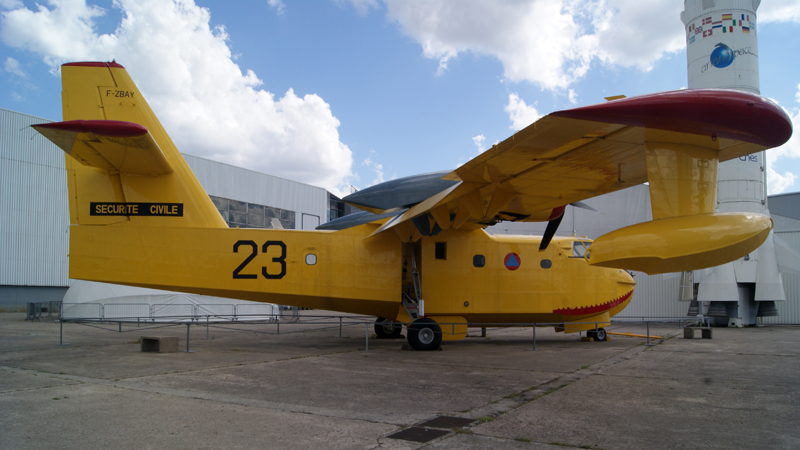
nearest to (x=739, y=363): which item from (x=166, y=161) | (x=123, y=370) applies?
(x=123, y=370)

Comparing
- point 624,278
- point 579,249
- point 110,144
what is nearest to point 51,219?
point 110,144

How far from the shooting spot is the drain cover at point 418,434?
4.83 m

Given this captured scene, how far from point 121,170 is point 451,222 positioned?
7483mm

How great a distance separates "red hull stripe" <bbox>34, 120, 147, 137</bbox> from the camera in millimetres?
8133

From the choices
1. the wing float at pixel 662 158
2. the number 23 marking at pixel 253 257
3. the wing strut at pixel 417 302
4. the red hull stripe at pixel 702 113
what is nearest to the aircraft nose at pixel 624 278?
the wing strut at pixel 417 302

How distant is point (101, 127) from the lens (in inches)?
327

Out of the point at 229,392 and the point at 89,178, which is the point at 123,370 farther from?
the point at 89,178

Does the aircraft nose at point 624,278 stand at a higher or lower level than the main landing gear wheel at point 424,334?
higher

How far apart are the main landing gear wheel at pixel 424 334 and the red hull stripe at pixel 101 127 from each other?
763cm

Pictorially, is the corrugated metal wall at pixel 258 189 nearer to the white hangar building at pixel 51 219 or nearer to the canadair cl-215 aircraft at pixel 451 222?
the white hangar building at pixel 51 219

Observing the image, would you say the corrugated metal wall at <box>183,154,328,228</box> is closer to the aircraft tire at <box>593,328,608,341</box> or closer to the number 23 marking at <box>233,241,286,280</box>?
the number 23 marking at <box>233,241,286,280</box>

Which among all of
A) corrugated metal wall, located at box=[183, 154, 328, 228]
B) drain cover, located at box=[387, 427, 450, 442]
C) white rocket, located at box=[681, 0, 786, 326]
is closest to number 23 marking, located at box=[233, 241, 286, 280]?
drain cover, located at box=[387, 427, 450, 442]

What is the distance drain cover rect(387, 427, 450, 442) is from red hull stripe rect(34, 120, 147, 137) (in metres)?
7.13

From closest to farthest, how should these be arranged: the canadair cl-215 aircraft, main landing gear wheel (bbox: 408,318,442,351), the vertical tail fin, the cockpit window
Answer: the canadair cl-215 aircraft
the vertical tail fin
main landing gear wheel (bbox: 408,318,442,351)
the cockpit window
